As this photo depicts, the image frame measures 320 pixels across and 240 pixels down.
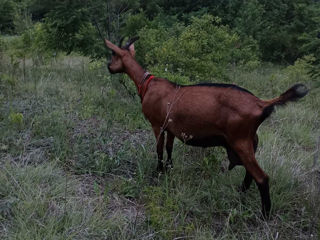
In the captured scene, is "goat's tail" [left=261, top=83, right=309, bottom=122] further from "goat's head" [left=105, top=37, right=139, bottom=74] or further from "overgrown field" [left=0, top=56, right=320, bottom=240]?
"goat's head" [left=105, top=37, right=139, bottom=74]

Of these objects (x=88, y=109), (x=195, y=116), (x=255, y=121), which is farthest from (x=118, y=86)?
(x=255, y=121)

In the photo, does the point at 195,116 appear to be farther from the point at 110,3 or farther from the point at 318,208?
the point at 110,3

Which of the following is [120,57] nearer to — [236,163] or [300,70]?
[236,163]

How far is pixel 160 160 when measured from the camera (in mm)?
4215

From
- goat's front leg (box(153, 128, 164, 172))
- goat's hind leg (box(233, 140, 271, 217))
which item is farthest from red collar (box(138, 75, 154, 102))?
goat's hind leg (box(233, 140, 271, 217))

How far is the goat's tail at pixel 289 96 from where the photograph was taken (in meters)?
3.31

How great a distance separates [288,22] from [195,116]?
39.6 feet

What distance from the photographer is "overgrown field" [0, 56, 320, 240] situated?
3.26 metres

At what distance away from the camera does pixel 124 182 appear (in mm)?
3947

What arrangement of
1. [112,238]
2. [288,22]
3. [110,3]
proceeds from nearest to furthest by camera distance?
[112,238]
[110,3]
[288,22]

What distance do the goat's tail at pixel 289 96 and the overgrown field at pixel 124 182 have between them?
607mm

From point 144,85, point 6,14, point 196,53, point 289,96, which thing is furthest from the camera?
point 6,14

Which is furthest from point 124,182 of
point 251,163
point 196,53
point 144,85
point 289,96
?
point 196,53

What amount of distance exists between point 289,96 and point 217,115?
71 centimetres
